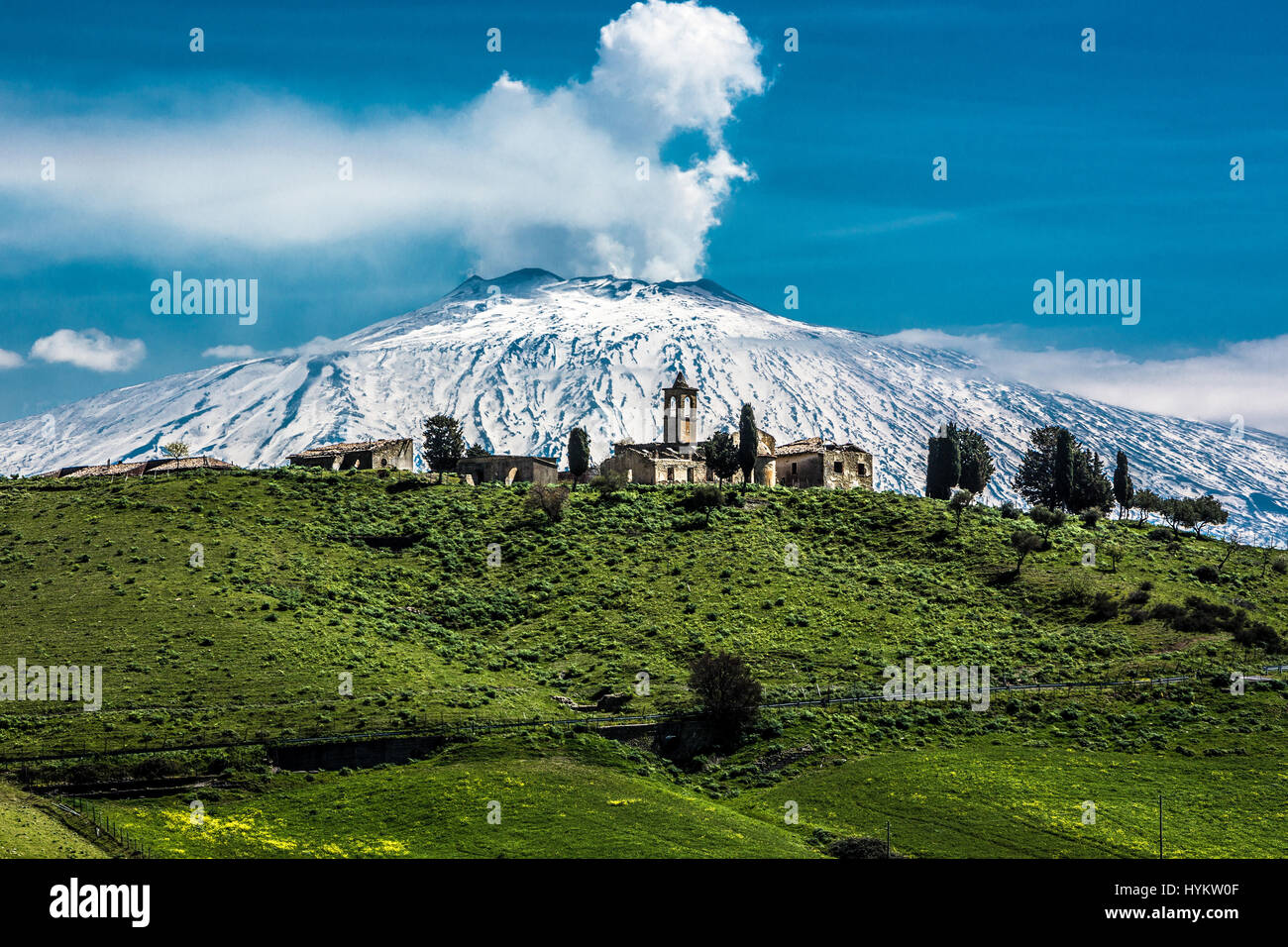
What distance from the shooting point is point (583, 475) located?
111 metres

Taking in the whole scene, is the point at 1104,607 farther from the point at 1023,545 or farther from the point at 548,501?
the point at 548,501

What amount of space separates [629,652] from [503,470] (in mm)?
43108

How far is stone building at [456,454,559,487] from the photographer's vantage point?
4178 inches

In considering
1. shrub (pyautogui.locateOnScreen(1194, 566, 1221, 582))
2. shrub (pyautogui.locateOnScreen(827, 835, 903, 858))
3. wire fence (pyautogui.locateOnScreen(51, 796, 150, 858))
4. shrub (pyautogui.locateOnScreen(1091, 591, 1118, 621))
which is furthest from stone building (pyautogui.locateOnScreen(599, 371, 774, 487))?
shrub (pyautogui.locateOnScreen(827, 835, 903, 858))

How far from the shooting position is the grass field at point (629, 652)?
4541cm

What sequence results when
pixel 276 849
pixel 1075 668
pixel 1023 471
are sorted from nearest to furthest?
→ 1. pixel 276 849
2. pixel 1075 668
3. pixel 1023 471

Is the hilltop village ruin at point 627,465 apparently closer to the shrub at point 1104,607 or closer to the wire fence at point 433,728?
the shrub at point 1104,607

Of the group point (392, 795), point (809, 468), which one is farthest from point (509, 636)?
point (809, 468)

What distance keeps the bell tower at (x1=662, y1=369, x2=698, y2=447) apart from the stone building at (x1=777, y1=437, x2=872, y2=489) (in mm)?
11689

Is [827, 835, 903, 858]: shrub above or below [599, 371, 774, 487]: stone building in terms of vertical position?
below

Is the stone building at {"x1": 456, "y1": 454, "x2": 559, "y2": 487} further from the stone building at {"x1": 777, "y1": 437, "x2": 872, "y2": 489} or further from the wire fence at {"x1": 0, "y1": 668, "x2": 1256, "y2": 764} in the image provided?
the wire fence at {"x1": 0, "y1": 668, "x2": 1256, "y2": 764}

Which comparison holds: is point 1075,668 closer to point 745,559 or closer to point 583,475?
point 745,559

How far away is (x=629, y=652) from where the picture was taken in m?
66.0

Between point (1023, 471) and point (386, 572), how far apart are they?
64.2m
